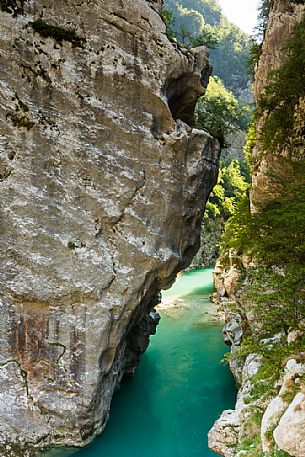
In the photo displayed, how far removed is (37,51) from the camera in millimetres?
9719

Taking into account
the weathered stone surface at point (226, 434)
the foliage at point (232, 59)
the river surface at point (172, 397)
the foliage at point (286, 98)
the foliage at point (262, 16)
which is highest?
the foliage at point (232, 59)

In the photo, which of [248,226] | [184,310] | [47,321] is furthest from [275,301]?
[184,310]

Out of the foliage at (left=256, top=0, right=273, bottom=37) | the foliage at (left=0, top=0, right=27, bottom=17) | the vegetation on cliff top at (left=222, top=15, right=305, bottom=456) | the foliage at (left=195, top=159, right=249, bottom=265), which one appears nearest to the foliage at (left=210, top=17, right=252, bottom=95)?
the foliage at (left=195, top=159, right=249, bottom=265)

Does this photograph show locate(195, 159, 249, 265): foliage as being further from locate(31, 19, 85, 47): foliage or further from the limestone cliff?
the limestone cliff

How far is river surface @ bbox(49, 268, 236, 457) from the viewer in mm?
10297

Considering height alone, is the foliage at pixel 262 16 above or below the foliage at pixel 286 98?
above

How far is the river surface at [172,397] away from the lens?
1030 cm

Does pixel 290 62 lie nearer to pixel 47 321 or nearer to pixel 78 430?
pixel 47 321

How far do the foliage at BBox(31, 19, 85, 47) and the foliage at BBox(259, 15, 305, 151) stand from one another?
568cm

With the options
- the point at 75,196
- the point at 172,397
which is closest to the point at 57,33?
the point at 75,196

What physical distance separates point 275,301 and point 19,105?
7.63 meters

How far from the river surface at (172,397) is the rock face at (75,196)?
3.64 ft

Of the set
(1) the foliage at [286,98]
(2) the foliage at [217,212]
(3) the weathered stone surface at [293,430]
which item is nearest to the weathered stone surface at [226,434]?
(3) the weathered stone surface at [293,430]

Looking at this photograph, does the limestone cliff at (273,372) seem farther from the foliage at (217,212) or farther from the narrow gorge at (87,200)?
the foliage at (217,212)
